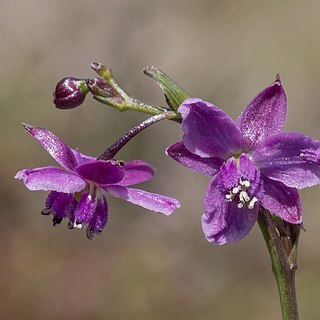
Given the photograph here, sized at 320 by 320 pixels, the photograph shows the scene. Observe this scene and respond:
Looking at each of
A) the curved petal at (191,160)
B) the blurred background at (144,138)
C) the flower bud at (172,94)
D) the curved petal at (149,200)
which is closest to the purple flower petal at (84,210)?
the curved petal at (149,200)

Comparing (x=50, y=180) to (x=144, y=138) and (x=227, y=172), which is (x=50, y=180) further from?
(x=144, y=138)

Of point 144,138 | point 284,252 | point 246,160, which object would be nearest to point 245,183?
point 246,160

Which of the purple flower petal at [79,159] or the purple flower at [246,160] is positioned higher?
the purple flower at [246,160]

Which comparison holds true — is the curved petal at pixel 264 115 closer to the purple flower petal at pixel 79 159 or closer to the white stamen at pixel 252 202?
the white stamen at pixel 252 202

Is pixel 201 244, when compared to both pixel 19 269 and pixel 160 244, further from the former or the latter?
pixel 19 269

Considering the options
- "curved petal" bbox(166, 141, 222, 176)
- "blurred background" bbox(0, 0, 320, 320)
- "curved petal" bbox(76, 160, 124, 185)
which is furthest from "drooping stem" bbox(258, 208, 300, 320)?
"blurred background" bbox(0, 0, 320, 320)

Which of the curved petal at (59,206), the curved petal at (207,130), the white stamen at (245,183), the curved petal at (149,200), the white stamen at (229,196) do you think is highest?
the curved petal at (207,130)

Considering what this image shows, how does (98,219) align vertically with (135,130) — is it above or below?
below
